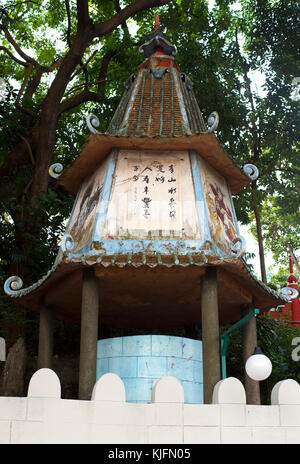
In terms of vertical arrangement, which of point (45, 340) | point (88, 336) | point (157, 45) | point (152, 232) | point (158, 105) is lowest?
point (88, 336)

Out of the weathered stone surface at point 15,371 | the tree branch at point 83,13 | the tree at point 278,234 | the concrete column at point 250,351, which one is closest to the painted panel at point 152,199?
the concrete column at point 250,351

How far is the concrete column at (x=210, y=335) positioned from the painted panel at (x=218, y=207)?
0.78 m

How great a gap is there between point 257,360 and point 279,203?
17.0m

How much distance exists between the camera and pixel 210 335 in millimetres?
10031

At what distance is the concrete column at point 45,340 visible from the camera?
11.9 metres

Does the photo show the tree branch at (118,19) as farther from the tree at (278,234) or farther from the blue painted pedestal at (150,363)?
Answer: the tree at (278,234)

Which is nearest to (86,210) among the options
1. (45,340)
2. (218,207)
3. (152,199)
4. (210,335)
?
(152,199)

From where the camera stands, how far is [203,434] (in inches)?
264

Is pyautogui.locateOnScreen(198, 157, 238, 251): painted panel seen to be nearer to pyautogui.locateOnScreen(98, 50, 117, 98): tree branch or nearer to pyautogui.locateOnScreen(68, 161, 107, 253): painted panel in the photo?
pyautogui.locateOnScreen(68, 161, 107, 253): painted panel

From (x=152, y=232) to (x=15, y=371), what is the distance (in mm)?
5396

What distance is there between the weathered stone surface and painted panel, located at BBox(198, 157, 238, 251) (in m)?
5.54

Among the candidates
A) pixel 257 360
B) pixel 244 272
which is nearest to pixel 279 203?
pixel 244 272

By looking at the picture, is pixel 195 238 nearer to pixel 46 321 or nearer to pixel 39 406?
pixel 46 321

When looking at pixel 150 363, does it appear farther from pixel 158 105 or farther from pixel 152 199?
pixel 158 105
